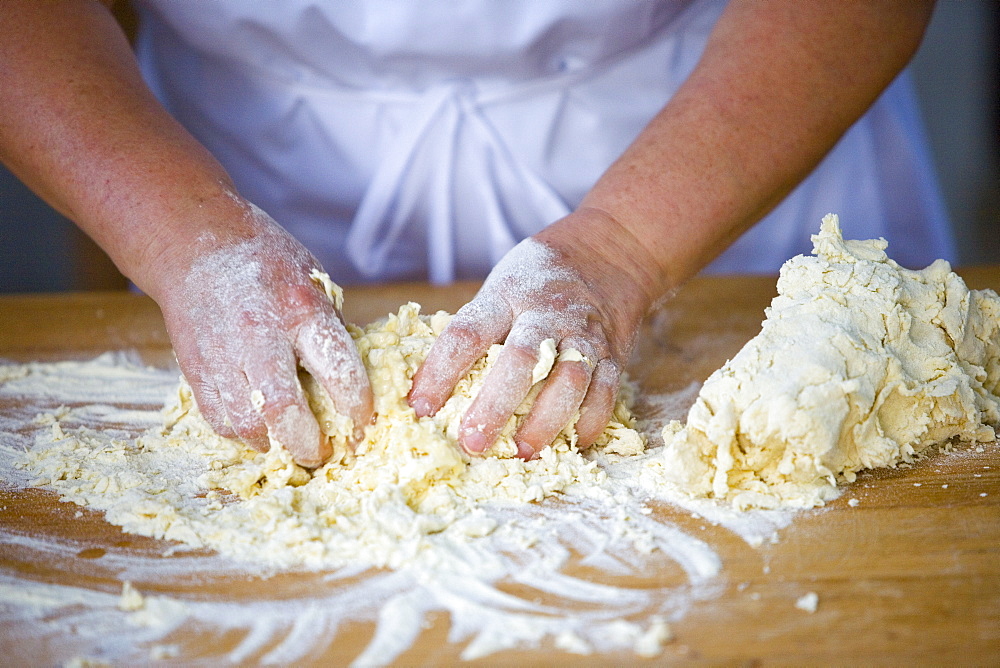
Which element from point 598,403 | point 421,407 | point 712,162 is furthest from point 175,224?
point 712,162

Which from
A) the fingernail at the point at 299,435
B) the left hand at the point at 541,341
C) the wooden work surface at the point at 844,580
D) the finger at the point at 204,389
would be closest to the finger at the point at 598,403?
the left hand at the point at 541,341

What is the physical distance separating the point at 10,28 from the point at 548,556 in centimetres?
132

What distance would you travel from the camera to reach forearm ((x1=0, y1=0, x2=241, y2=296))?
4.09 ft

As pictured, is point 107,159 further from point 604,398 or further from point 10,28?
point 604,398

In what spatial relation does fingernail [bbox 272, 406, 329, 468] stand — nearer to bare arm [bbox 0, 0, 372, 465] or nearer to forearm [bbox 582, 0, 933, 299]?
bare arm [bbox 0, 0, 372, 465]

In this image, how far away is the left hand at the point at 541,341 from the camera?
110 centimetres

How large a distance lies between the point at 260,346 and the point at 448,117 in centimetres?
99

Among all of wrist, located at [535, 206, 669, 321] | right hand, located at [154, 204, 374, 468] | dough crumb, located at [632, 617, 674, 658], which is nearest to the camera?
dough crumb, located at [632, 617, 674, 658]

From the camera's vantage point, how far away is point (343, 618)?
0.81m

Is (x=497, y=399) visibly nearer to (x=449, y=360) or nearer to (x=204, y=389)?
(x=449, y=360)

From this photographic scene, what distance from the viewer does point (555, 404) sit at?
1.12 m

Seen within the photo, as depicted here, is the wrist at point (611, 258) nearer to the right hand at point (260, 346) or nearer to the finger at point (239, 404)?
the right hand at point (260, 346)

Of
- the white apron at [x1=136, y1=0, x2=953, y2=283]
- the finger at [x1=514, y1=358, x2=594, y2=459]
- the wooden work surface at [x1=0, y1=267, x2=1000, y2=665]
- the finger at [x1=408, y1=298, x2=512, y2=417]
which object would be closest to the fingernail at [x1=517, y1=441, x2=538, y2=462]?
the finger at [x1=514, y1=358, x2=594, y2=459]

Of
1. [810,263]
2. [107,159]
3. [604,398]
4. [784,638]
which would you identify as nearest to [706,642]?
[784,638]
